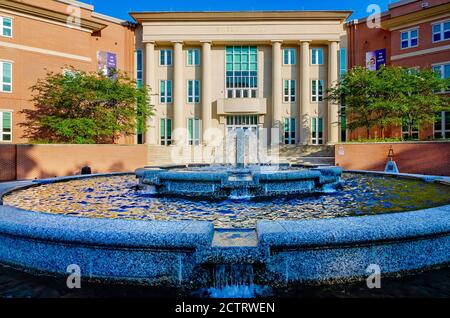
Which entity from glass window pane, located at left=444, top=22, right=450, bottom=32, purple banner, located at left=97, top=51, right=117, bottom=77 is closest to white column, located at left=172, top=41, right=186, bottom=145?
purple banner, located at left=97, top=51, right=117, bottom=77

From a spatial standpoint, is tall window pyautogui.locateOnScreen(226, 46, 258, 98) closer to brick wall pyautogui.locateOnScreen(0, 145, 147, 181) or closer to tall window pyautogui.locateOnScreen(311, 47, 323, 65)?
tall window pyautogui.locateOnScreen(311, 47, 323, 65)

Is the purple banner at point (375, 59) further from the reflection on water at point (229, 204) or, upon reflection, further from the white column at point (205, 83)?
the reflection on water at point (229, 204)

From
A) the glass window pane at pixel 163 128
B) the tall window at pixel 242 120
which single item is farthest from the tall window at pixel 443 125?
the glass window pane at pixel 163 128

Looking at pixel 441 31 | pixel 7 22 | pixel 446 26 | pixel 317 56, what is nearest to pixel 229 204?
pixel 7 22

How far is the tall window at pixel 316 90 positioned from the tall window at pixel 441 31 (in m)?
11.4

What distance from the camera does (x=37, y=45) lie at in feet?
90.2

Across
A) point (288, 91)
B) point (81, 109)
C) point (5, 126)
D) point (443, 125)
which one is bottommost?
point (5, 126)

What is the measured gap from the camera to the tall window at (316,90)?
34688 mm

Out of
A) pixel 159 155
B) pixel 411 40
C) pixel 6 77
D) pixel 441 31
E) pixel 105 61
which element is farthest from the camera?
pixel 105 61

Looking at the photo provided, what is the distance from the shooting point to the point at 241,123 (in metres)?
34.9

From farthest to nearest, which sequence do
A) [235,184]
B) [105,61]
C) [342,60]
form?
1. [342,60]
2. [105,61]
3. [235,184]

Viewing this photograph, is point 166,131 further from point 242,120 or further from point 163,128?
point 242,120

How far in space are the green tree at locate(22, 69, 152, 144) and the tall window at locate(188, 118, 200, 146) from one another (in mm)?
7987

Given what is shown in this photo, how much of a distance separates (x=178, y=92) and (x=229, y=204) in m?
28.5
